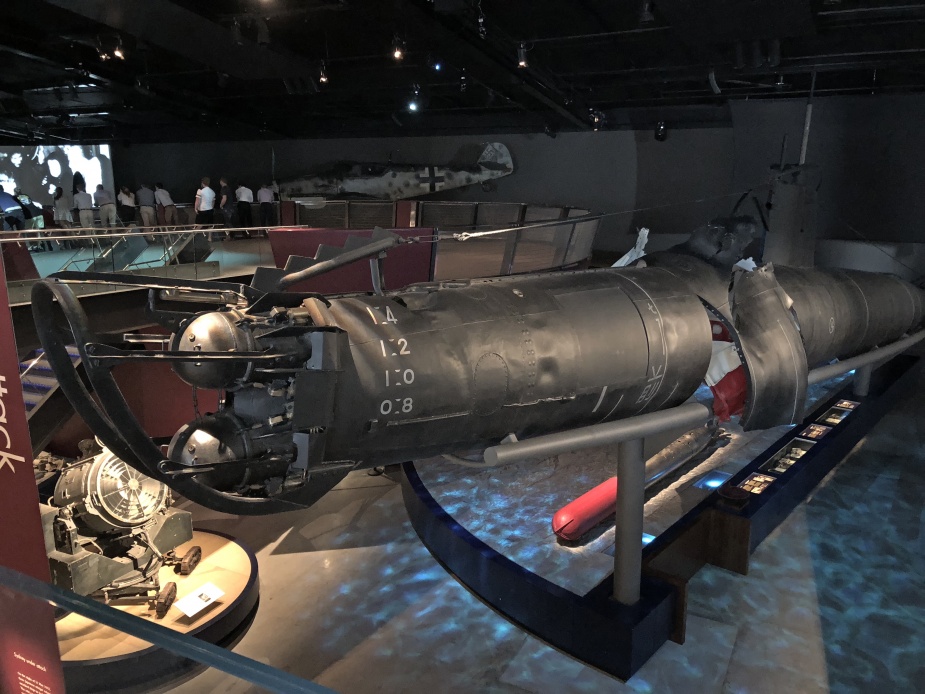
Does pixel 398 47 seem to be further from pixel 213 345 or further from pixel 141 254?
pixel 213 345

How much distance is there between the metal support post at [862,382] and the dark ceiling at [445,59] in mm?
4653

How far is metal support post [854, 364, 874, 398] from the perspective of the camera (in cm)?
1074

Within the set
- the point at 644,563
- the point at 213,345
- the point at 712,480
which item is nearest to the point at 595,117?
the point at 712,480

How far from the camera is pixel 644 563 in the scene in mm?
6301

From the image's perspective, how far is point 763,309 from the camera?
20.5 feet

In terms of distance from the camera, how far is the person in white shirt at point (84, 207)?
12337 millimetres

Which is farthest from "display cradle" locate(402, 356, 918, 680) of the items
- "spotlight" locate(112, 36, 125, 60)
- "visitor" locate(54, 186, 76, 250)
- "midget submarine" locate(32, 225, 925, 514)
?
"spotlight" locate(112, 36, 125, 60)

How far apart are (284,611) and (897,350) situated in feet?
26.5

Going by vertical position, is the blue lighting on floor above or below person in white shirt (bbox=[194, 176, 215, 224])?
below

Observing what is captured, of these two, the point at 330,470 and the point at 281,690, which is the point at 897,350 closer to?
the point at 330,470

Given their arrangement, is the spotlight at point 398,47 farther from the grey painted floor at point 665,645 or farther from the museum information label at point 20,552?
the museum information label at point 20,552

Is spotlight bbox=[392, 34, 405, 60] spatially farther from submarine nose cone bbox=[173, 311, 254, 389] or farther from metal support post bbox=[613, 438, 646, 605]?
submarine nose cone bbox=[173, 311, 254, 389]

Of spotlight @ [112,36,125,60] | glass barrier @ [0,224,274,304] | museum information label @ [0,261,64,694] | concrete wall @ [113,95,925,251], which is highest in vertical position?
spotlight @ [112,36,125,60]

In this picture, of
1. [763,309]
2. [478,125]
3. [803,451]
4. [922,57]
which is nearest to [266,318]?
[763,309]
